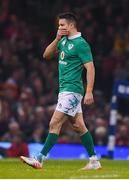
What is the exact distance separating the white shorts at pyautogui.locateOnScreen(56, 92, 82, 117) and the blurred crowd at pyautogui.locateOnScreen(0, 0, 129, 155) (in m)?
7.05

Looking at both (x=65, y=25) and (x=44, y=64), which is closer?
(x=65, y=25)

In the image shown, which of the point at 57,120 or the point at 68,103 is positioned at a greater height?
the point at 68,103

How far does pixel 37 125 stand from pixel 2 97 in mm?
1551

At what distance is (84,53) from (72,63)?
0.81ft

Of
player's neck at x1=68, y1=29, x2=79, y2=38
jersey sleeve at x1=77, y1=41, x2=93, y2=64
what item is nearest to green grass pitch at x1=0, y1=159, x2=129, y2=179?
jersey sleeve at x1=77, y1=41, x2=93, y2=64

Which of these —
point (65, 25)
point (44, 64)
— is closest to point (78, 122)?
point (65, 25)

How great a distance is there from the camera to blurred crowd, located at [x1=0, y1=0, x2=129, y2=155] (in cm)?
2141

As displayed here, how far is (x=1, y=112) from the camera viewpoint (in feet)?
70.6

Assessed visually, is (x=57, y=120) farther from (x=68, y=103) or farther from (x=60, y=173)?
(x=60, y=173)

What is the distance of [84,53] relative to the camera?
12977 millimetres

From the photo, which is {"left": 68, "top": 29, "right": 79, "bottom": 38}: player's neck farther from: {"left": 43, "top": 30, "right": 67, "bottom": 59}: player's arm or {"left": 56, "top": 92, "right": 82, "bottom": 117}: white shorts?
{"left": 56, "top": 92, "right": 82, "bottom": 117}: white shorts

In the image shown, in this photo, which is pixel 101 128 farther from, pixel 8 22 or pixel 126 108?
pixel 8 22

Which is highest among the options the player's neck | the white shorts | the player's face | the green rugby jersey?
the player's face

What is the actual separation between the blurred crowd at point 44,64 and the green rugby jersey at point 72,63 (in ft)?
23.2
